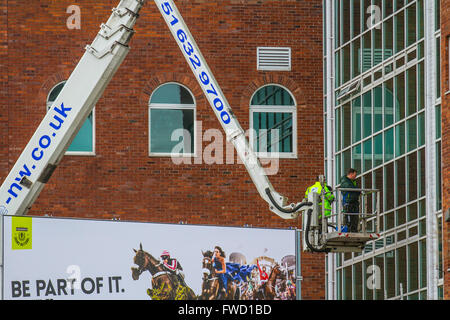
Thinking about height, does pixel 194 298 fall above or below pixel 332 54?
below

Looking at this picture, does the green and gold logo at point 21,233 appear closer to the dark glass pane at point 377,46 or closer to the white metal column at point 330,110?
the dark glass pane at point 377,46

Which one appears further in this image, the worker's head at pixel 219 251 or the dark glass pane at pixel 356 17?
the dark glass pane at pixel 356 17

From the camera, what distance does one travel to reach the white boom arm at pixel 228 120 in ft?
80.6

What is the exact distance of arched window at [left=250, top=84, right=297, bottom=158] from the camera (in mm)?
32812

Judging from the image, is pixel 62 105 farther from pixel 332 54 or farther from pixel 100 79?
pixel 332 54

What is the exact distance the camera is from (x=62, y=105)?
82.9 feet

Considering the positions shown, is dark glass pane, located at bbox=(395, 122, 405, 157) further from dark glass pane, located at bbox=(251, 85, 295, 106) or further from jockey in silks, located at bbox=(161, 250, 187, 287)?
jockey in silks, located at bbox=(161, 250, 187, 287)

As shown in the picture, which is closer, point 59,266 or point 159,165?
point 59,266

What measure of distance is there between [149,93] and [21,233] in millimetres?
10914

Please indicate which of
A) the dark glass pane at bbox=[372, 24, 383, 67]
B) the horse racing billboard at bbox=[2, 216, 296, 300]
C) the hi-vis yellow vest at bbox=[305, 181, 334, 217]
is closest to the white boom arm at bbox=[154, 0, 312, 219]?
the hi-vis yellow vest at bbox=[305, 181, 334, 217]

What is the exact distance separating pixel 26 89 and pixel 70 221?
1048cm

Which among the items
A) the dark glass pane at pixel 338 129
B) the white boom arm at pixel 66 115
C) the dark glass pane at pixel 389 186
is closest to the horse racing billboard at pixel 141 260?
the white boom arm at pixel 66 115

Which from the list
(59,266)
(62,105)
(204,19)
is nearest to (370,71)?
(204,19)

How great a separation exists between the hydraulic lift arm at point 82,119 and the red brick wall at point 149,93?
6.73 meters
